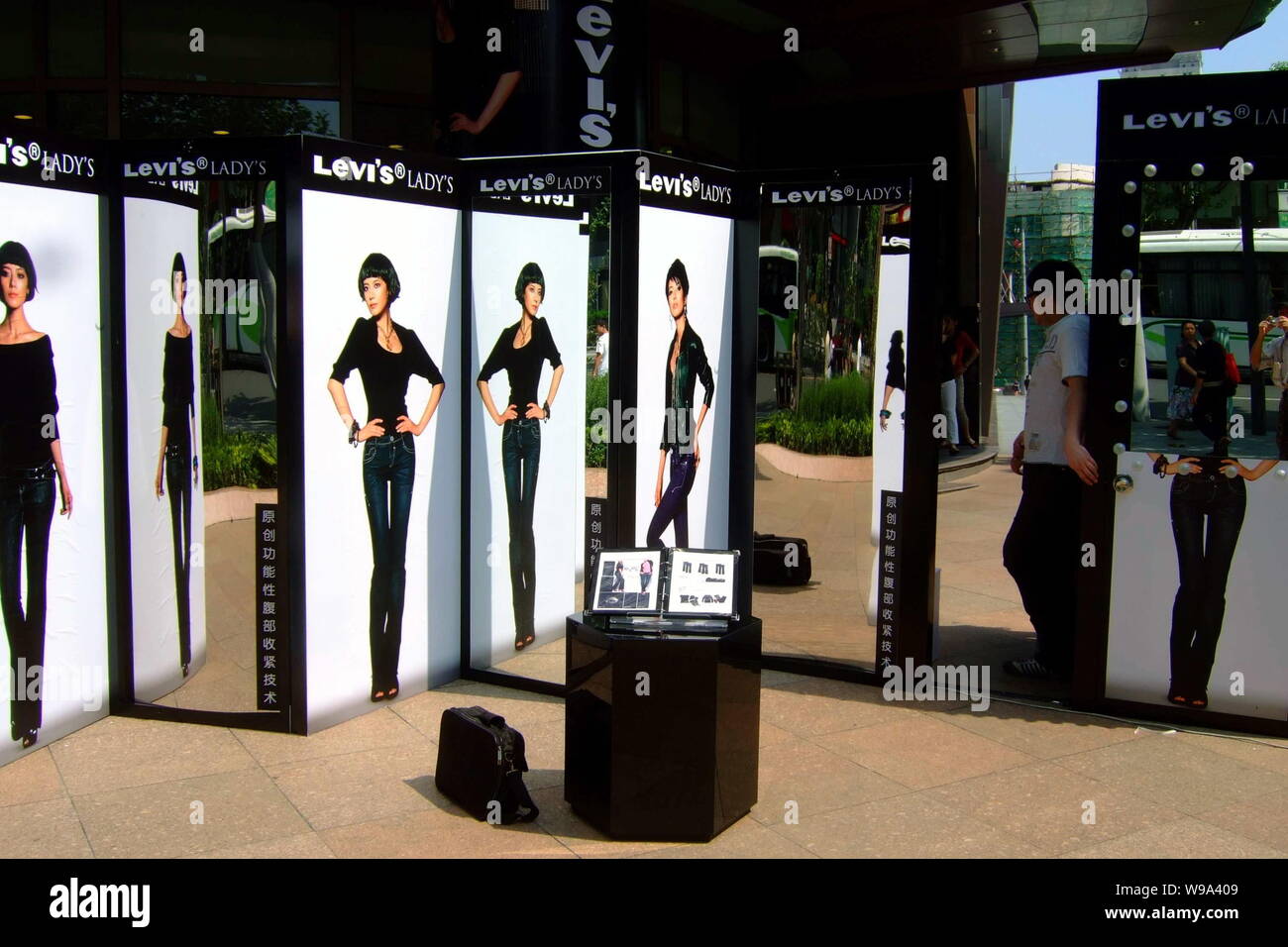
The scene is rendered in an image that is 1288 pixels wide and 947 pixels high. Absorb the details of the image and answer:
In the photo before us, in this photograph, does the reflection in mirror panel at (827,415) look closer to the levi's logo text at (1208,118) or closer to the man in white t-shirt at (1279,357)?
the levi's logo text at (1208,118)

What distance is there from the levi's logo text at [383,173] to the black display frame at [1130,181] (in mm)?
3252

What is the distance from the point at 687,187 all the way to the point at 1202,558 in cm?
312

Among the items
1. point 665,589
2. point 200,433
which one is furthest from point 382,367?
point 665,589

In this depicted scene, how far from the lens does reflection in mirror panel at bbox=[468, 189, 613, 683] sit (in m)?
6.24

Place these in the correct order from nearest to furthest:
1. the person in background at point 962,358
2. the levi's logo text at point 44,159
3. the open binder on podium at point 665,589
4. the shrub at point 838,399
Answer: the open binder on podium at point 665,589, the levi's logo text at point 44,159, the shrub at point 838,399, the person in background at point 962,358

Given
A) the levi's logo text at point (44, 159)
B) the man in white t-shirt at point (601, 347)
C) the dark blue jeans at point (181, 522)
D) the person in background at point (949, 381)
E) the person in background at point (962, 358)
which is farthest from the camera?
the person in background at point (962, 358)

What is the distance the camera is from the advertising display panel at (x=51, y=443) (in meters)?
5.26

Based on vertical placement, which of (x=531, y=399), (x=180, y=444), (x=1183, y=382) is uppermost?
(x=1183, y=382)

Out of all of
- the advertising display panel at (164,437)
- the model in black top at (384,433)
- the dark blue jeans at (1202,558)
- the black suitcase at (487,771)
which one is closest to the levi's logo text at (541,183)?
the model in black top at (384,433)

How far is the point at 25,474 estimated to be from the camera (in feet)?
17.6

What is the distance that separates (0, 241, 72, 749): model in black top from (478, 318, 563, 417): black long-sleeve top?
212cm

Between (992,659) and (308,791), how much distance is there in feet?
13.8

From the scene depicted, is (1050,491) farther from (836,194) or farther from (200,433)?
(200,433)

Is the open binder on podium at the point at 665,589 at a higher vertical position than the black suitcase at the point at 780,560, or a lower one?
higher
